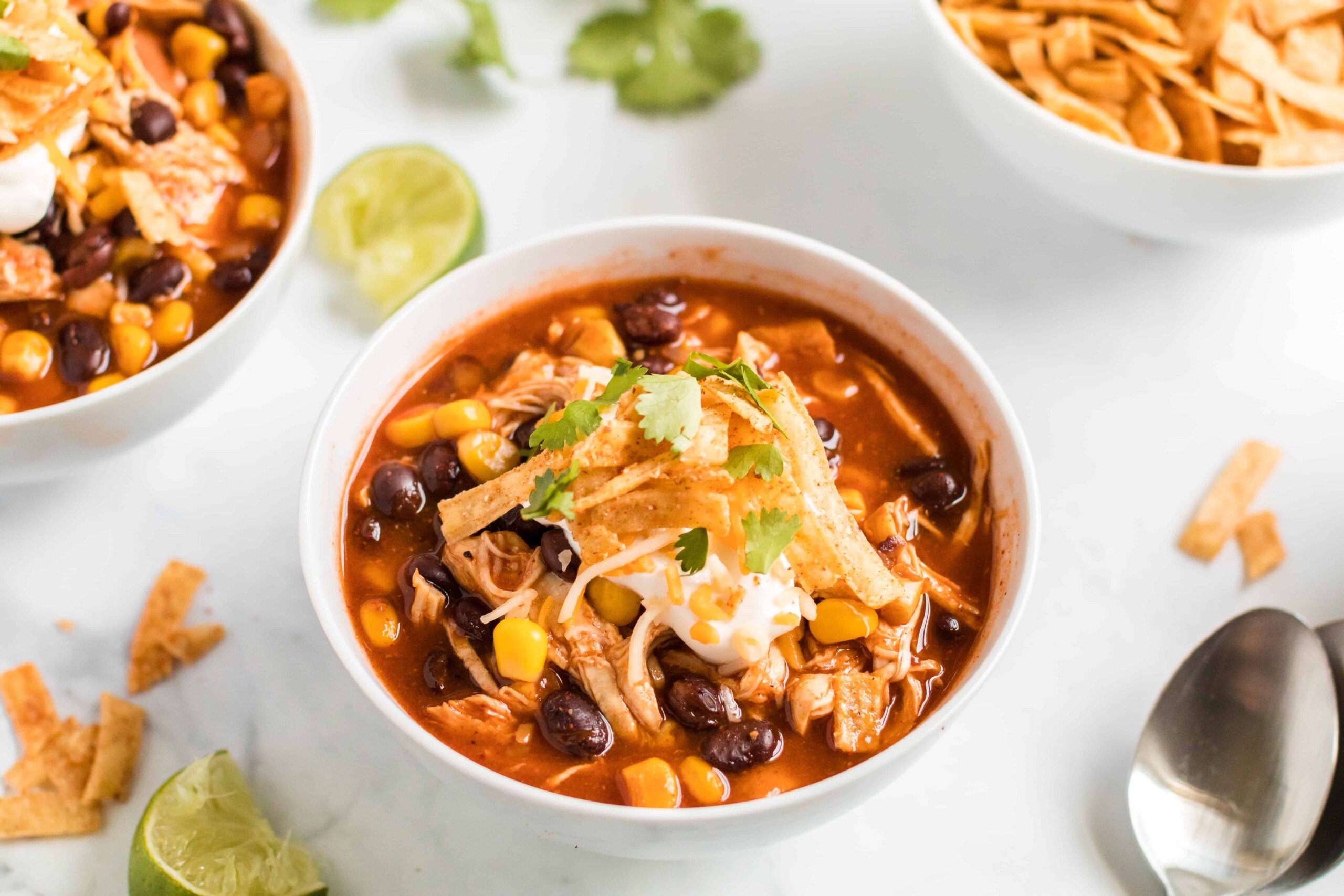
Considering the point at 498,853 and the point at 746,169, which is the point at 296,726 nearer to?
the point at 498,853

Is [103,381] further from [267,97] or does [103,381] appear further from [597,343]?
[597,343]

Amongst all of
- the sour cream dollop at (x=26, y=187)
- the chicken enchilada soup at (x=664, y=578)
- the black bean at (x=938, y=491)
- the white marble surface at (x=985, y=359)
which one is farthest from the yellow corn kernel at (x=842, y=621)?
the sour cream dollop at (x=26, y=187)

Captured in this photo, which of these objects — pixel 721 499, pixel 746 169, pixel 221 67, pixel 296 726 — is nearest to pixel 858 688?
pixel 721 499

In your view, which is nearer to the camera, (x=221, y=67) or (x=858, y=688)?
(x=858, y=688)

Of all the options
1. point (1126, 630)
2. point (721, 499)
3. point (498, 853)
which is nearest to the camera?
point (721, 499)

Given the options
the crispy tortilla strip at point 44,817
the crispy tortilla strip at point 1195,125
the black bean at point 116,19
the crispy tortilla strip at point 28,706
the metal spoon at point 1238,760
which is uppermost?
the crispy tortilla strip at point 1195,125

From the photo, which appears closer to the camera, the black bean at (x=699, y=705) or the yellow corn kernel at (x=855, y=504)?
the black bean at (x=699, y=705)

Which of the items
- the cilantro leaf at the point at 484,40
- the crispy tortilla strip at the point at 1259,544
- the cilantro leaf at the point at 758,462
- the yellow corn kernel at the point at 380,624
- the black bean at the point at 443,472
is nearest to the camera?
the cilantro leaf at the point at 758,462

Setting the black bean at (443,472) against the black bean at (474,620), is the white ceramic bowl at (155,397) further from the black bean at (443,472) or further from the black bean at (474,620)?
the black bean at (474,620)
